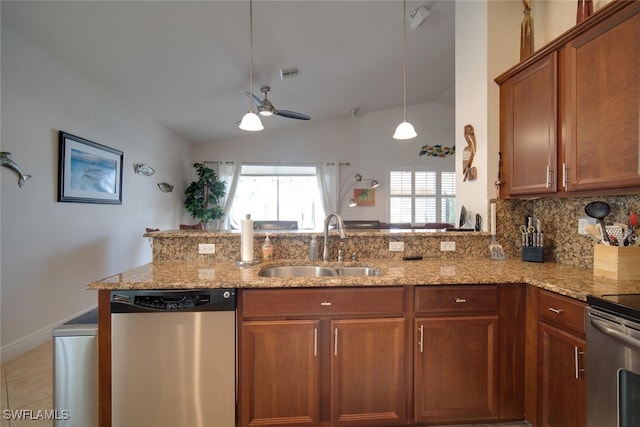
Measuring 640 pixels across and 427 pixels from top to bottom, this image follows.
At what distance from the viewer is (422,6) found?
8.95 ft

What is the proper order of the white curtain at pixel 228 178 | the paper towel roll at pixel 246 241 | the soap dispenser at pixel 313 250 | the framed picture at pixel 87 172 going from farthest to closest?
the white curtain at pixel 228 178 < the framed picture at pixel 87 172 < the soap dispenser at pixel 313 250 < the paper towel roll at pixel 246 241

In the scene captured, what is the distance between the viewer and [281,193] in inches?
237

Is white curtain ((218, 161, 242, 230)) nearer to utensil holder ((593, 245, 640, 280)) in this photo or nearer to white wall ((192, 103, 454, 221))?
white wall ((192, 103, 454, 221))

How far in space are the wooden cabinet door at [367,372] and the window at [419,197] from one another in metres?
4.78

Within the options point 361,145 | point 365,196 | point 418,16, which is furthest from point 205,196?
point 418,16

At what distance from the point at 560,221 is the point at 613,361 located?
1102 mm

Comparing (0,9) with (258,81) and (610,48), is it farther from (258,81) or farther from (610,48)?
(610,48)

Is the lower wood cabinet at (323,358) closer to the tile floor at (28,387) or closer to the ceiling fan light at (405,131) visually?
the tile floor at (28,387)

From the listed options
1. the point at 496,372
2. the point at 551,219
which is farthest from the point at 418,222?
the point at 496,372

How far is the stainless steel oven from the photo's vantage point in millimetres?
992

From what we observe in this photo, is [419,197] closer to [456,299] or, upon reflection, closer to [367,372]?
[456,299]

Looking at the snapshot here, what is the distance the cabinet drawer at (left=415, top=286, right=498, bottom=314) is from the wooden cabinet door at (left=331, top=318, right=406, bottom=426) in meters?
0.16

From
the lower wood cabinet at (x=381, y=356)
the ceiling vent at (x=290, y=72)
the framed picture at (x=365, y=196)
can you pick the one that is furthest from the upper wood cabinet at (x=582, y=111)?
the framed picture at (x=365, y=196)

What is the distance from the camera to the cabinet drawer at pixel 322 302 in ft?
4.59
